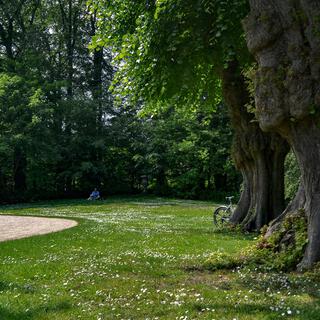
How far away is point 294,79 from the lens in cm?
861

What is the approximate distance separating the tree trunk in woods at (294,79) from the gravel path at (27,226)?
32.4ft

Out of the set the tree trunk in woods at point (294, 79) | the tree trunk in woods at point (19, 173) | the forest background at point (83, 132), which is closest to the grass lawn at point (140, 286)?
the tree trunk in woods at point (294, 79)

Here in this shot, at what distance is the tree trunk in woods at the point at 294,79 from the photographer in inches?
335

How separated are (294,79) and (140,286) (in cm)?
434

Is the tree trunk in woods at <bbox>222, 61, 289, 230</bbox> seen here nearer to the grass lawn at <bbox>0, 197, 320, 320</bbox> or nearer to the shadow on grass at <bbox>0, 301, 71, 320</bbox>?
the grass lawn at <bbox>0, 197, 320, 320</bbox>

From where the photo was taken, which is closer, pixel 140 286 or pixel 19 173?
pixel 140 286

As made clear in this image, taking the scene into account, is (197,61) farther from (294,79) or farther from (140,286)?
(140,286)

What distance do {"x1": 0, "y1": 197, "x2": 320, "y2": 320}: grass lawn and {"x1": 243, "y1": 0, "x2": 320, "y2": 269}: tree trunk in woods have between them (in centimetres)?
168

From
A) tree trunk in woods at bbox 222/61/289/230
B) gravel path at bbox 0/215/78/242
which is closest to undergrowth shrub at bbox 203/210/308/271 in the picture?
tree trunk in woods at bbox 222/61/289/230

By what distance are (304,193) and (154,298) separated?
4165mm

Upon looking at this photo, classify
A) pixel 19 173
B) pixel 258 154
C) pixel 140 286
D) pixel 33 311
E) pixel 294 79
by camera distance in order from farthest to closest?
pixel 19 173, pixel 258 154, pixel 294 79, pixel 140 286, pixel 33 311

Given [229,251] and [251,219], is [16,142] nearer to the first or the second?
[251,219]

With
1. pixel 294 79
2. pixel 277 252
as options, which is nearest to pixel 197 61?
pixel 294 79

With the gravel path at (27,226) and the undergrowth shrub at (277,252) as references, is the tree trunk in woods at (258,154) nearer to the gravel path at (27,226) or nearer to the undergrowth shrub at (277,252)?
the undergrowth shrub at (277,252)
